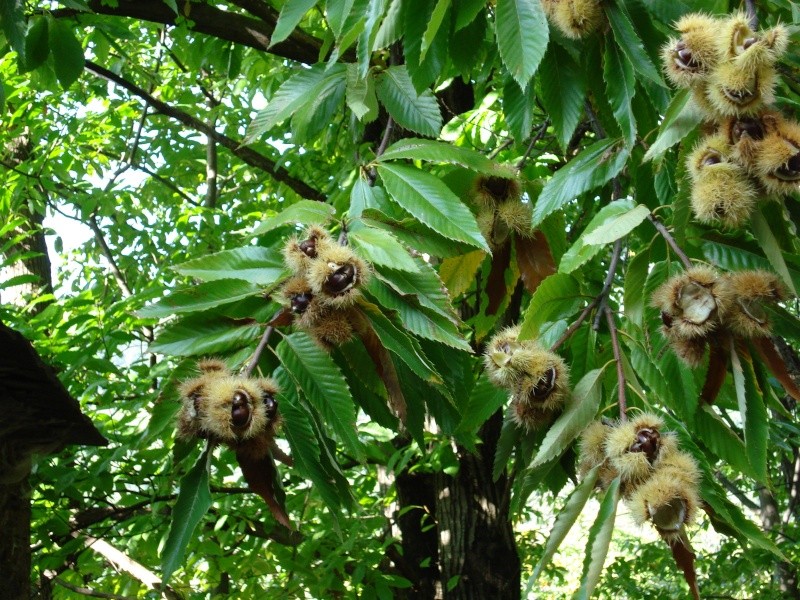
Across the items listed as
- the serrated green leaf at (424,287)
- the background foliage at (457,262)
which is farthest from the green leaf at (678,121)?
the serrated green leaf at (424,287)

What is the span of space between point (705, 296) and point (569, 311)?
36 centimetres

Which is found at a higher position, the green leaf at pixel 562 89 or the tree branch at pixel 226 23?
the tree branch at pixel 226 23

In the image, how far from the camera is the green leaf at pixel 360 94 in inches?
72.1

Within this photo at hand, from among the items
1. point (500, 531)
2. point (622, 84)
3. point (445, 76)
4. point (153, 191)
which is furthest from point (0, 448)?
point (153, 191)

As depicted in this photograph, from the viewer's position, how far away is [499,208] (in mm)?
1655

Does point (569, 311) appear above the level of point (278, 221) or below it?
below

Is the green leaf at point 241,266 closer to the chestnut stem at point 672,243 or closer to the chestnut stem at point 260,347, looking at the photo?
the chestnut stem at point 260,347

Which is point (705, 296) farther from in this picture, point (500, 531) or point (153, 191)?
point (153, 191)

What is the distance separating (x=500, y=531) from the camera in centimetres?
383

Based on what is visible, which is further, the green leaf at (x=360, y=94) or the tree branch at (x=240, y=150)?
the tree branch at (x=240, y=150)

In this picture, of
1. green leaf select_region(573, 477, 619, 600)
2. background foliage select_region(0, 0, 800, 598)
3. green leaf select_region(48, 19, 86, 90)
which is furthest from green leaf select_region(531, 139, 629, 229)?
green leaf select_region(48, 19, 86, 90)

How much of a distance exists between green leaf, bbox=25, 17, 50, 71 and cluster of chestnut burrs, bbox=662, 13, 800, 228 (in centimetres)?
236

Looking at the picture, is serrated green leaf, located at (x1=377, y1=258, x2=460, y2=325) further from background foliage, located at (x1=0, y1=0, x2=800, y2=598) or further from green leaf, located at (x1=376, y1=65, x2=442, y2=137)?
green leaf, located at (x1=376, y1=65, x2=442, y2=137)

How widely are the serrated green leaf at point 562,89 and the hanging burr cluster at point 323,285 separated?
0.66 metres
